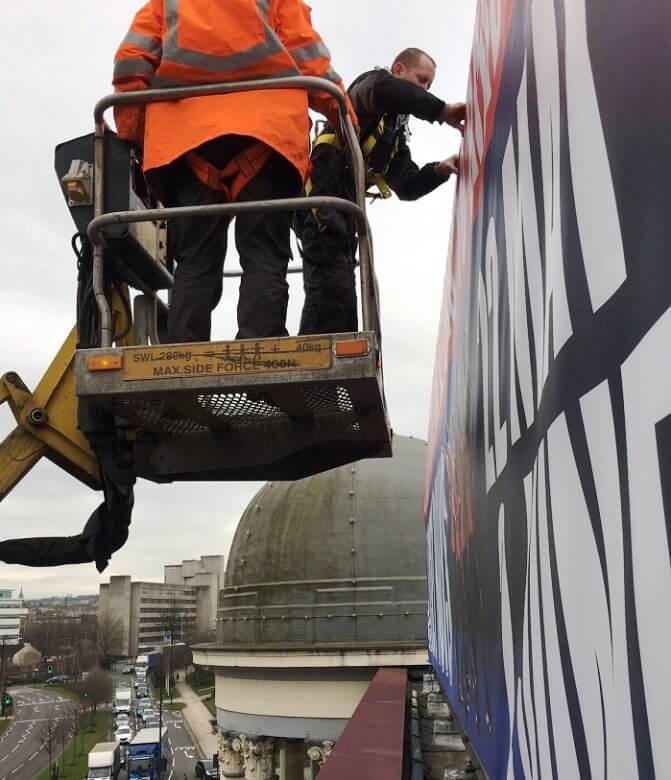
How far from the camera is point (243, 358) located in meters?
3.12

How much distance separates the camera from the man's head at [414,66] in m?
4.59

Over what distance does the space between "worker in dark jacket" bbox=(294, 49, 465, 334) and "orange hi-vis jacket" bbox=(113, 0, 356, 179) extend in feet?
2.28

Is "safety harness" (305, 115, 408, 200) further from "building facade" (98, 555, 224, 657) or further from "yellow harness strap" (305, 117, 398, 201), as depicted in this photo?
"building facade" (98, 555, 224, 657)

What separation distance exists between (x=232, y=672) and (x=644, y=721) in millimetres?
25056

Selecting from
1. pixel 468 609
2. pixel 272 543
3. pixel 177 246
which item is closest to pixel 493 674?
pixel 468 609

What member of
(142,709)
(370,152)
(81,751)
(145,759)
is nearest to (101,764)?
(145,759)

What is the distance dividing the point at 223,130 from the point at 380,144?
1.46 m

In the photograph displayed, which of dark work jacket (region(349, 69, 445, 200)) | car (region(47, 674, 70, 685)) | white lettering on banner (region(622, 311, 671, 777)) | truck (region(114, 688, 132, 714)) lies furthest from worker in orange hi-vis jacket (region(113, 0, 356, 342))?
car (region(47, 674, 70, 685))

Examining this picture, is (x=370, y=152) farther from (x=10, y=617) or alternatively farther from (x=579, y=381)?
(x=10, y=617)

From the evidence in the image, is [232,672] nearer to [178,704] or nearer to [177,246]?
[177,246]

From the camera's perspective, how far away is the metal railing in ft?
11.0

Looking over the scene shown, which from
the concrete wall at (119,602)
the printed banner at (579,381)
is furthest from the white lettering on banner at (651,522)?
the concrete wall at (119,602)

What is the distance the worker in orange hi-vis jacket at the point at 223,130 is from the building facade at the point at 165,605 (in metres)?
95.8

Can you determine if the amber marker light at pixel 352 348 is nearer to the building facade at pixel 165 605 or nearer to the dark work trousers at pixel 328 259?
the dark work trousers at pixel 328 259
